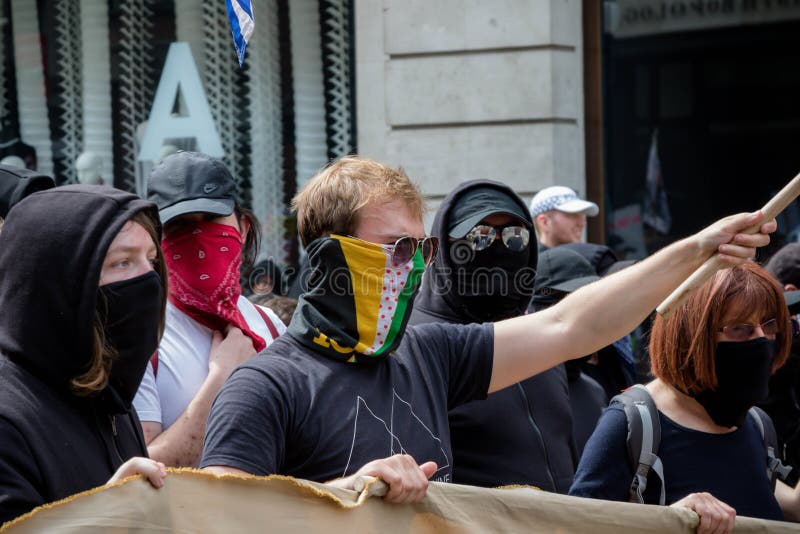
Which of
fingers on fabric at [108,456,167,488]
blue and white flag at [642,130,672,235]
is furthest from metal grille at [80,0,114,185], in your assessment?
fingers on fabric at [108,456,167,488]

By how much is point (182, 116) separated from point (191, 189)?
4.99 m

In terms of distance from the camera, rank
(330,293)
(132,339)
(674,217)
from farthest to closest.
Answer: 1. (674,217)
2. (330,293)
3. (132,339)

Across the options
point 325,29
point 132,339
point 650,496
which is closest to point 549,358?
point 650,496

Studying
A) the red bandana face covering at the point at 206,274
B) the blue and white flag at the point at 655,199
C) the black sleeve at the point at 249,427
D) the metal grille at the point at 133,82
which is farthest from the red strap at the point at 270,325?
the blue and white flag at the point at 655,199

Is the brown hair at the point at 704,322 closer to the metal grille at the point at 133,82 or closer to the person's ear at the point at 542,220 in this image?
the person's ear at the point at 542,220

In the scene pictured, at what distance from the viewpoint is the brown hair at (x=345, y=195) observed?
8.56 ft

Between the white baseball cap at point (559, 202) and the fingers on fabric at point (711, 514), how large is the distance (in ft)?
14.3

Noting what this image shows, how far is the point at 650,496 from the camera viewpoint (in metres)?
2.79

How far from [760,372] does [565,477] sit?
669 millimetres

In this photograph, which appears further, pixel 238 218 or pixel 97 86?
pixel 97 86

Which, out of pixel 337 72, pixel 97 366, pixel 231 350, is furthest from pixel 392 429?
pixel 337 72

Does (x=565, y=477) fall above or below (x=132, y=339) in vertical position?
below

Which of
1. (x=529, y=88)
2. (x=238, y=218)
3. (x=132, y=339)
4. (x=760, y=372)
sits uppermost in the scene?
(x=529, y=88)

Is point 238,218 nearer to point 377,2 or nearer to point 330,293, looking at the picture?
point 330,293
